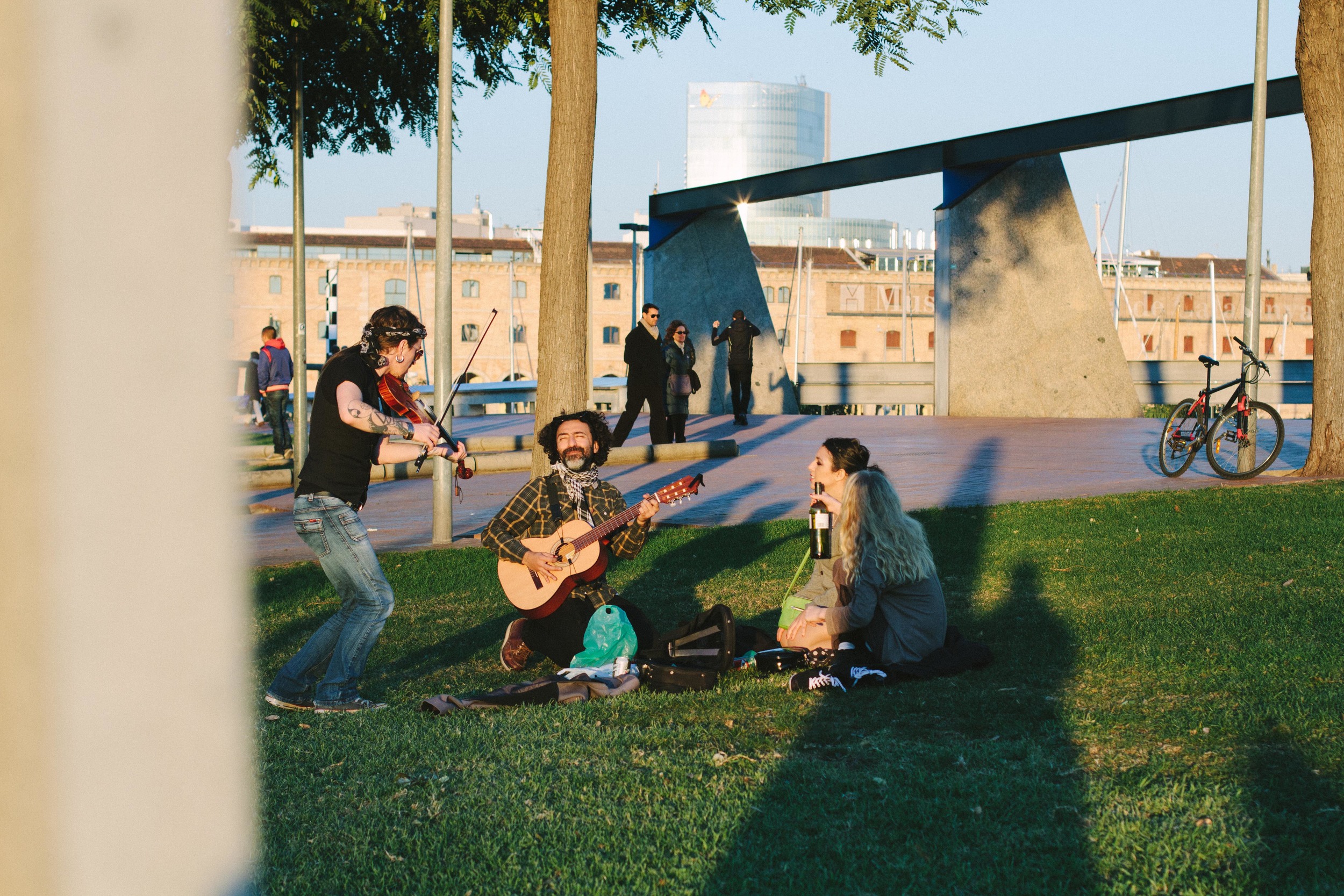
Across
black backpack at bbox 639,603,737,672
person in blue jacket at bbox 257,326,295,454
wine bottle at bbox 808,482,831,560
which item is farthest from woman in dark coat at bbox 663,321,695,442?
black backpack at bbox 639,603,737,672

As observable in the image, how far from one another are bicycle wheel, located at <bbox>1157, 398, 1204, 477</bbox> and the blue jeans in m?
9.88

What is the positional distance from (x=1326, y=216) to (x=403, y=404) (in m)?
10.1

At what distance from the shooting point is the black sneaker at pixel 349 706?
18.9 ft

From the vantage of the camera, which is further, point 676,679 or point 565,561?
point 565,561

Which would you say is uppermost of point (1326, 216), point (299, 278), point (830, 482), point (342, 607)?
point (1326, 216)

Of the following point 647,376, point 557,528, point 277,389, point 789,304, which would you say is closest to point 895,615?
point 557,528

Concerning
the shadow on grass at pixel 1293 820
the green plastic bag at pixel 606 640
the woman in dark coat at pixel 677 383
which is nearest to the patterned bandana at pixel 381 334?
the green plastic bag at pixel 606 640

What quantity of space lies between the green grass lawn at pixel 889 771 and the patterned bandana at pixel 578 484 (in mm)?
994

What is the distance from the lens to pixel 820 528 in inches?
283

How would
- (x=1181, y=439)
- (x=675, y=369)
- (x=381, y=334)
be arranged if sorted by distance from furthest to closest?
(x=675, y=369)
(x=1181, y=439)
(x=381, y=334)

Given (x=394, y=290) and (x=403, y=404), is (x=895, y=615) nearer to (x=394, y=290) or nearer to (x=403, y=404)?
(x=403, y=404)

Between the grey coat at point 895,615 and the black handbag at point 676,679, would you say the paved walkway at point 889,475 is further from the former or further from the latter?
the grey coat at point 895,615

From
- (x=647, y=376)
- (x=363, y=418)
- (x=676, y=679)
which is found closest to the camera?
Answer: (x=363, y=418)

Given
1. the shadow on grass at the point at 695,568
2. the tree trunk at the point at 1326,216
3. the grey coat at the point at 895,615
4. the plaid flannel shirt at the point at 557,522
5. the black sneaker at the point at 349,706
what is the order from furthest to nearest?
the tree trunk at the point at 1326,216 → the shadow on grass at the point at 695,568 → the plaid flannel shirt at the point at 557,522 → the grey coat at the point at 895,615 → the black sneaker at the point at 349,706
